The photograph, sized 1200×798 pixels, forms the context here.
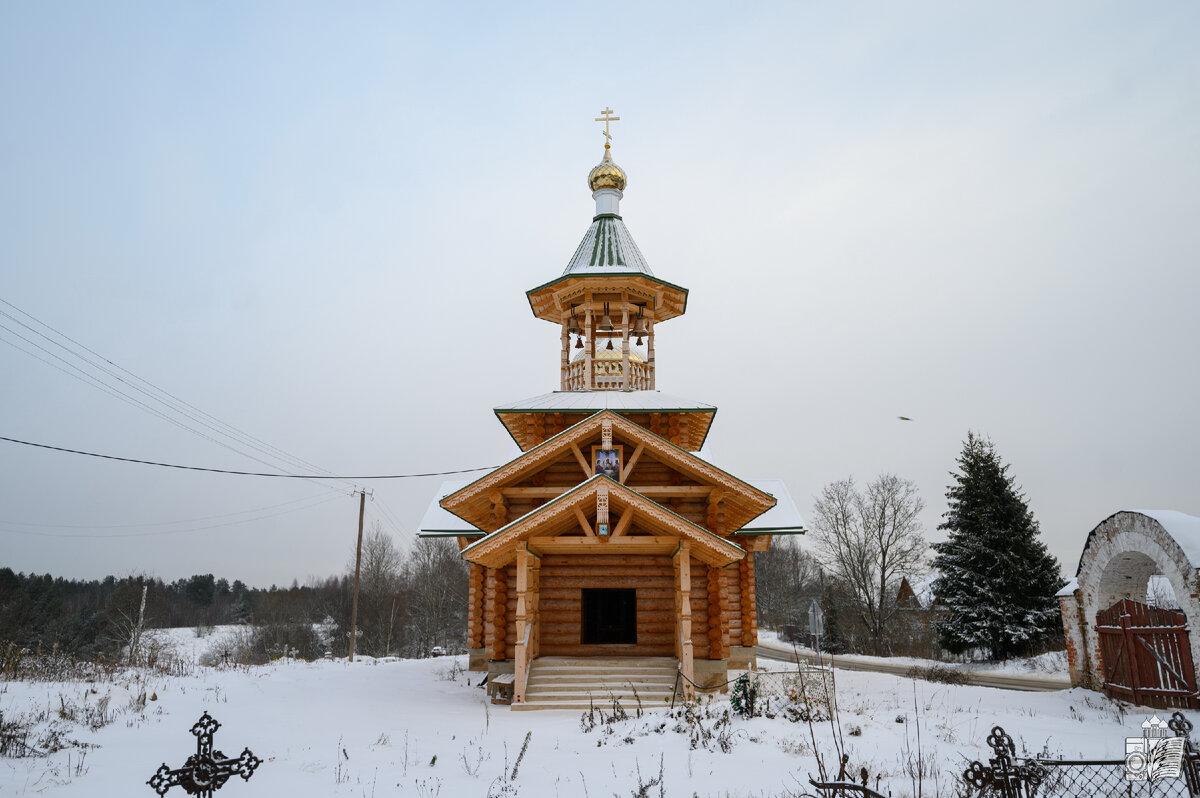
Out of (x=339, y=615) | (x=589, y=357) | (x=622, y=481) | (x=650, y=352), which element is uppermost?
(x=650, y=352)

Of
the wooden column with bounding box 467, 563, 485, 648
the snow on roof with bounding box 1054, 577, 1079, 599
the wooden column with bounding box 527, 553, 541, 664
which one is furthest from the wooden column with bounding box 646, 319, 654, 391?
the snow on roof with bounding box 1054, 577, 1079, 599

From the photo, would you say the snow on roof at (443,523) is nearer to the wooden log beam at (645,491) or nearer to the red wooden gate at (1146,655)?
the wooden log beam at (645,491)

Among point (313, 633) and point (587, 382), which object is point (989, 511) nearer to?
point (587, 382)

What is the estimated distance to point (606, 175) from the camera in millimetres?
22031

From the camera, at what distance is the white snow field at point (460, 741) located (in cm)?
754

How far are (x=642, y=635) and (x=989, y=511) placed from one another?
59.6 feet

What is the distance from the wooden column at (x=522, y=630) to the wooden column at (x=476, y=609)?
137 inches

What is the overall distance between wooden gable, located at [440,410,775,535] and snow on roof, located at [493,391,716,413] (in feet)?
4.17

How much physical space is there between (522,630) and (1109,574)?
1257 cm

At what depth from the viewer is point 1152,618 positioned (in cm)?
1320

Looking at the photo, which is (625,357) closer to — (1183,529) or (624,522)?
(624,522)

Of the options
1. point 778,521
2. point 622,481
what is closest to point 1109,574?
point 778,521

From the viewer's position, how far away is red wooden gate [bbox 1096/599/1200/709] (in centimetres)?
1230

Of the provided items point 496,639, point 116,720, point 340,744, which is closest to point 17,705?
point 116,720
